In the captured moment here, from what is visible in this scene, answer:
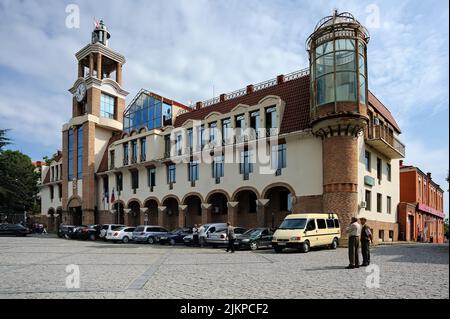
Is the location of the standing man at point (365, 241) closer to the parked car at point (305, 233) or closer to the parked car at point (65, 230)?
the parked car at point (305, 233)

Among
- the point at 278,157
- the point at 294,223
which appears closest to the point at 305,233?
the point at 294,223

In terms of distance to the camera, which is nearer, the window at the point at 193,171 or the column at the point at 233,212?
the column at the point at 233,212

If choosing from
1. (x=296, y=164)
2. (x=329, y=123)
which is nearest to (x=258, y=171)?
(x=296, y=164)

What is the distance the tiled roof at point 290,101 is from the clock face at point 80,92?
20.6 metres

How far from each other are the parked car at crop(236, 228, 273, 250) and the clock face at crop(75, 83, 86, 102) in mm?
32038

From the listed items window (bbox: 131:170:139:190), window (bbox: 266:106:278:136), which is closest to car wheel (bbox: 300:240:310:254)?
window (bbox: 266:106:278:136)

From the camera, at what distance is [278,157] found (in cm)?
2936

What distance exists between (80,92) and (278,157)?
29523 millimetres

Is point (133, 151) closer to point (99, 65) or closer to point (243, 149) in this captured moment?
point (99, 65)

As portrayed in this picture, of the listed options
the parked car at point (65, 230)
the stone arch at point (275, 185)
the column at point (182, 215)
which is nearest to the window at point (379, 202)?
the stone arch at point (275, 185)

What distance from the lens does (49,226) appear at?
5388 cm

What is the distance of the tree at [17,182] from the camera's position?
51406mm

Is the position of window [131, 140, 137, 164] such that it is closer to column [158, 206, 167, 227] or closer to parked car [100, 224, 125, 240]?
column [158, 206, 167, 227]

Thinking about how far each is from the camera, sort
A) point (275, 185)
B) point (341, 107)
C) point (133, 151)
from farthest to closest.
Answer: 1. point (133, 151)
2. point (275, 185)
3. point (341, 107)
